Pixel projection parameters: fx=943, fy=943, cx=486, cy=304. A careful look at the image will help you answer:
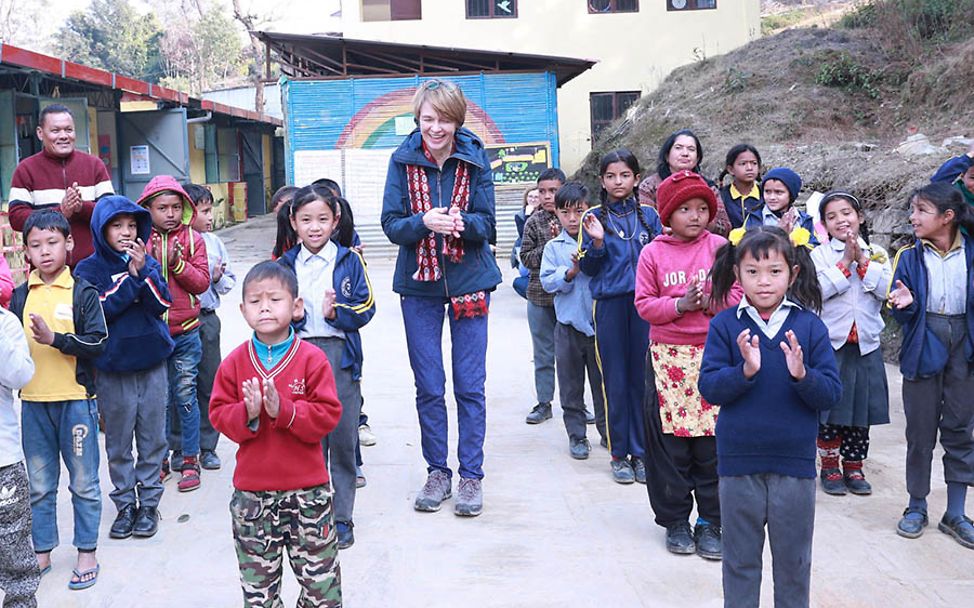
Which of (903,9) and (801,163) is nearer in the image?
(801,163)

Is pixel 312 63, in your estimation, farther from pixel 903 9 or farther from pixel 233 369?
pixel 233 369

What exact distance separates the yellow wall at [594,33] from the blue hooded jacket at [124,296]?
21.3 meters

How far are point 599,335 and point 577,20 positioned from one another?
21422 millimetres

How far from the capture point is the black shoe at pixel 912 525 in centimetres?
423

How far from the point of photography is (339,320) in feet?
13.7

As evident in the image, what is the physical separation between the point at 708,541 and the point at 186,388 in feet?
9.64

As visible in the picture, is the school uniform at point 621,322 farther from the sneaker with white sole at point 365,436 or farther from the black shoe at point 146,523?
the black shoe at point 146,523

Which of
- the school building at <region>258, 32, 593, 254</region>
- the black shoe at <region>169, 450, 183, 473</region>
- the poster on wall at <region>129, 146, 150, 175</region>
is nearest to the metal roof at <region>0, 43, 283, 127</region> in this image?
the poster on wall at <region>129, 146, 150, 175</region>

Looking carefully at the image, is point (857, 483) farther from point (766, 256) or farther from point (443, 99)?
point (443, 99)

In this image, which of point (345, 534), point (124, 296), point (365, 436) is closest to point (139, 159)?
point (365, 436)

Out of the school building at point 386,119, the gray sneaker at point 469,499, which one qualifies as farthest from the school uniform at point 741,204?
the school building at point 386,119

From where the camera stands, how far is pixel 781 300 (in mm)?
3143

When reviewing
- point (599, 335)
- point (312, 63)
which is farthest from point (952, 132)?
point (312, 63)

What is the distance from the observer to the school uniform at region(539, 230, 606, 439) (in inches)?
224
